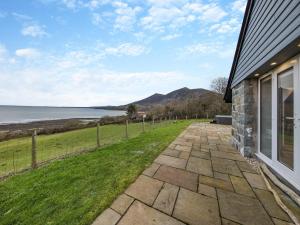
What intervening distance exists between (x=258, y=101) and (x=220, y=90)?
26020 mm

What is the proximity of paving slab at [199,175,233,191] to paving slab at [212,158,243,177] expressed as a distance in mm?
507

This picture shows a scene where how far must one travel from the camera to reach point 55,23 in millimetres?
7895

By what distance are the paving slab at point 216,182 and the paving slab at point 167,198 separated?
0.61 meters

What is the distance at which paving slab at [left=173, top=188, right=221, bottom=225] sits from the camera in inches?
72.2

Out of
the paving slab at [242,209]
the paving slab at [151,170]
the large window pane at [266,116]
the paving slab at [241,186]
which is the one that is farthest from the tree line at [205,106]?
the paving slab at [242,209]

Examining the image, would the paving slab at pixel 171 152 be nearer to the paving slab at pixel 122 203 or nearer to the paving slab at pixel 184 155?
the paving slab at pixel 184 155

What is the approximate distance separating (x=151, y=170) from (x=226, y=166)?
1.75 metres

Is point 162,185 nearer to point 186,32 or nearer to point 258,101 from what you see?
point 258,101

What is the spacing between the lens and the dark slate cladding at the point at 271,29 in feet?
7.06

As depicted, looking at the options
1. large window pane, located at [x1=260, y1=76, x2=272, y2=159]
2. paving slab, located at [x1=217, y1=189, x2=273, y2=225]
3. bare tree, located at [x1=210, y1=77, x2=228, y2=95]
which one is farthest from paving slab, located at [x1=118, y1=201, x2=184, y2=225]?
bare tree, located at [x1=210, y1=77, x2=228, y2=95]

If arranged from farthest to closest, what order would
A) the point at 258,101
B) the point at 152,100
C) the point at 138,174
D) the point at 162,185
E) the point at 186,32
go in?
the point at 152,100, the point at 186,32, the point at 258,101, the point at 138,174, the point at 162,185

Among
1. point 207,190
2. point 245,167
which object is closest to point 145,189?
point 207,190

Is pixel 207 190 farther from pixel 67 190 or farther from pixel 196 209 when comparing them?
pixel 67 190

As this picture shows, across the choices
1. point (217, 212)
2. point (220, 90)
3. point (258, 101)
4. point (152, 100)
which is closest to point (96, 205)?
point (217, 212)
